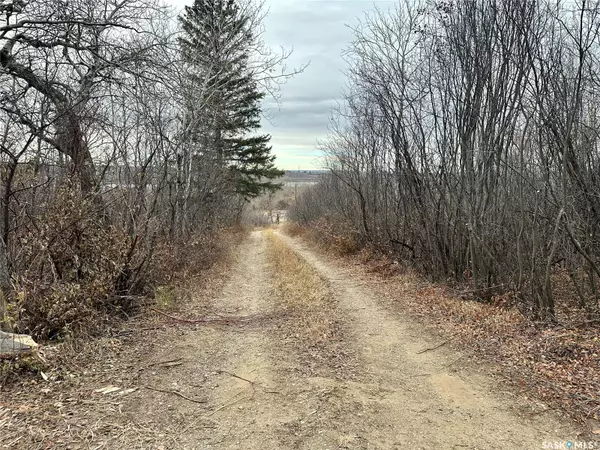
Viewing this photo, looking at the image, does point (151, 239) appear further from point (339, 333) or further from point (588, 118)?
point (588, 118)

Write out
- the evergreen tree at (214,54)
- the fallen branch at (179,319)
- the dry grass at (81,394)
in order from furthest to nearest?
the evergreen tree at (214,54), the fallen branch at (179,319), the dry grass at (81,394)

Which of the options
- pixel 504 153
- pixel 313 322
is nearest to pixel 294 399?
pixel 313 322

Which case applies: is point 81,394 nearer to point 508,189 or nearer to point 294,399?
point 294,399

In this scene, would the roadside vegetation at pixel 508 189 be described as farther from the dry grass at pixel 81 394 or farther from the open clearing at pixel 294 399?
the dry grass at pixel 81 394

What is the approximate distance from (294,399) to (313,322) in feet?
8.05

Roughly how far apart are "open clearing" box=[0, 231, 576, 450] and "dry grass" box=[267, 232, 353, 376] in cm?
3

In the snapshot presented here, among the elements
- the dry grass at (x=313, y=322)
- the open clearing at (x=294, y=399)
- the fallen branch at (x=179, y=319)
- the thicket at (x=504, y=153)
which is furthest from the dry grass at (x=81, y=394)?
the thicket at (x=504, y=153)

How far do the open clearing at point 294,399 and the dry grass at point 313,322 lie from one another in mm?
28

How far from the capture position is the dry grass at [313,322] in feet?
16.0

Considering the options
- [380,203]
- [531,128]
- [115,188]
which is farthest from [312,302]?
[380,203]

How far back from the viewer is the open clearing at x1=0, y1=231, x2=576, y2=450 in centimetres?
319

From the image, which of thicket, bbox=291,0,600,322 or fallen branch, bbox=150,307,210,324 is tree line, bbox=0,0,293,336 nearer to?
fallen branch, bbox=150,307,210,324

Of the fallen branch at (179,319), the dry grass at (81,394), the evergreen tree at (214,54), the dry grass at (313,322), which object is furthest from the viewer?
the evergreen tree at (214,54)

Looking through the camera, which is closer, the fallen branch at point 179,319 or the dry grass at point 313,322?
the dry grass at point 313,322
